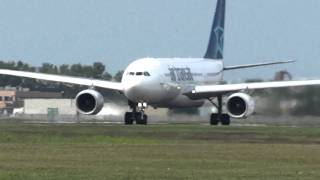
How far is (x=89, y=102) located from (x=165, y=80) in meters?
5.52

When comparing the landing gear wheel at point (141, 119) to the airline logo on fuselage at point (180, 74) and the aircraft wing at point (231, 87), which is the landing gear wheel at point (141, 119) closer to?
the airline logo on fuselage at point (180, 74)

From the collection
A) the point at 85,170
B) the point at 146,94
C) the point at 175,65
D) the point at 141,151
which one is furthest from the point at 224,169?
the point at 175,65

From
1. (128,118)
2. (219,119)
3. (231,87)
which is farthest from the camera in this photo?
(231,87)

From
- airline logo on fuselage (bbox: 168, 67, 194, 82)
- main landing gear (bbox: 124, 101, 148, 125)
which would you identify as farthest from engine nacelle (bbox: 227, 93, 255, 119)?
main landing gear (bbox: 124, 101, 148, 125)

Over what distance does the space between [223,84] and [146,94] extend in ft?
29.3

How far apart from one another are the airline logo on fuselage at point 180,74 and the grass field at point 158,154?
58.1 ft

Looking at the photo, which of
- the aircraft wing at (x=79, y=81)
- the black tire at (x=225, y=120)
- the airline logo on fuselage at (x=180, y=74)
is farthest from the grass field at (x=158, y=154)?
the airline logo on fuselage at (x=180, y=74)

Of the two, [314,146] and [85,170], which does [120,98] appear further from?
[85,170]

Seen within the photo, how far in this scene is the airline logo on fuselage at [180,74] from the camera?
2992 inches

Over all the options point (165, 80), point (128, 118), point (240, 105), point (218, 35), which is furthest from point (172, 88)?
point (218, 35)

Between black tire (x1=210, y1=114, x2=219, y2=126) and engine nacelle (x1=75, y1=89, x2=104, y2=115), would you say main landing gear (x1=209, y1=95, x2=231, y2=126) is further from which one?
engine nacelle (x1=75, y1=89, x2=104, y2=115)

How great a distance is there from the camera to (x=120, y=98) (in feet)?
270

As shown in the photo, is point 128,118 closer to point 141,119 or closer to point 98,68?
point 141,119

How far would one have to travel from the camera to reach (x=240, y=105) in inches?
2820
